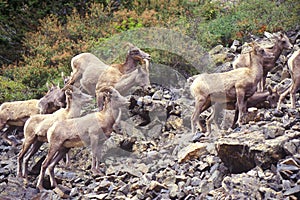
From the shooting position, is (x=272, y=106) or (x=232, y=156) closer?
(x=232, y=156)

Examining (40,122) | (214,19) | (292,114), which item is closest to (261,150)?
(292,114)

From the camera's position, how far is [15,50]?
2061cm

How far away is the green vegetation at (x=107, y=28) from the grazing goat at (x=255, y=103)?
4.77 metres

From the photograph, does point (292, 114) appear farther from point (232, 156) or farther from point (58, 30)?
point (58, 30)

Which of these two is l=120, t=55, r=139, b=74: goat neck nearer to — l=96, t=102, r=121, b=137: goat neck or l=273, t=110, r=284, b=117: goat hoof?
l=96, t=102, r=121, b=137: goat neck

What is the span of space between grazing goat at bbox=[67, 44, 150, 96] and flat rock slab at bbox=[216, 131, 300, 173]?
3.90 metres

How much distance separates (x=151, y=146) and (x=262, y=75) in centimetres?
272

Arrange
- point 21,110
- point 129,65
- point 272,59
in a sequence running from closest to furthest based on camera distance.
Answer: point 272,59 → point 129,65 → point 21,110

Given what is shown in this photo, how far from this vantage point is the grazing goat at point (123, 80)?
39.1 ft

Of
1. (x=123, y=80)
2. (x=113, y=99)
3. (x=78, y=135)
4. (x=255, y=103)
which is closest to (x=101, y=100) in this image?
(x=123, y=80)

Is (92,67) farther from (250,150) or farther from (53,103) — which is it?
(250,150)

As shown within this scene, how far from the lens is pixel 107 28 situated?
1872cm

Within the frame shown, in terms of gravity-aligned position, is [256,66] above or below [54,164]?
above

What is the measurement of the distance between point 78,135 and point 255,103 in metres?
3.37
